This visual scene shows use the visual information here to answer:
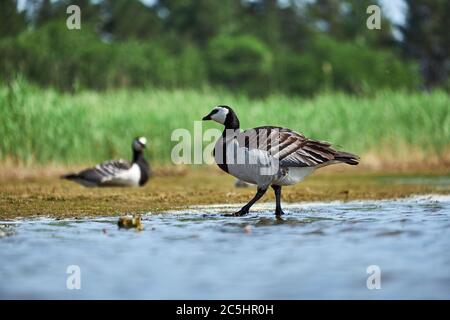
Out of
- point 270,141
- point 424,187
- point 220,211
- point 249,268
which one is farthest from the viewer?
point 424,187

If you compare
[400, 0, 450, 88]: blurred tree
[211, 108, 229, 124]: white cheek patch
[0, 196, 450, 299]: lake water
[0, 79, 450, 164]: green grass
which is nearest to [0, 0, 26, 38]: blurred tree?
[400, 0, 450, 88]: blurred tree

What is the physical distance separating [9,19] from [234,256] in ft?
138

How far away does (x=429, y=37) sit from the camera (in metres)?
51.5

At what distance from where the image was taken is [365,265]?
6.88 m

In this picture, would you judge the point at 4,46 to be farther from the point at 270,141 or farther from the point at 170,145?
the point at 270,141

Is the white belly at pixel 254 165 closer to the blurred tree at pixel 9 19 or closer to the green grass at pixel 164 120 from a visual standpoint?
the green grass at pixel 164 120

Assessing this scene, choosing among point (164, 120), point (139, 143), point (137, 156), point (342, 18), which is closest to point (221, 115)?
point (137, 156)

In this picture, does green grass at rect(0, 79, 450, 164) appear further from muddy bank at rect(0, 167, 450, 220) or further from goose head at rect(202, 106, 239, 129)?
goose head at rect(202, 106, 239, 129)

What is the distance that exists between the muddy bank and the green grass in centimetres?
104

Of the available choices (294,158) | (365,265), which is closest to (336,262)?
(365,265)

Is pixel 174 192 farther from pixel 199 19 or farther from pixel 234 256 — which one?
pixel 199 19

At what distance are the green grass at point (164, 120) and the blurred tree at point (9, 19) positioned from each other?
26.1 m

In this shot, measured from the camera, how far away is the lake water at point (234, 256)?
604cm
